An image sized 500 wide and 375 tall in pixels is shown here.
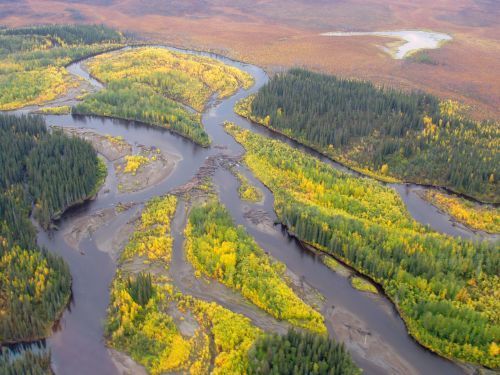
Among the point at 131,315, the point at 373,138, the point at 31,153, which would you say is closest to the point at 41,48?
the point at 31,153

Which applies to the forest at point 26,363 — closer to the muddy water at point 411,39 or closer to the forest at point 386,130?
the forest at point 386,130

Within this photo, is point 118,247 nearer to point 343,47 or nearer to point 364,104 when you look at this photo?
point 364,104

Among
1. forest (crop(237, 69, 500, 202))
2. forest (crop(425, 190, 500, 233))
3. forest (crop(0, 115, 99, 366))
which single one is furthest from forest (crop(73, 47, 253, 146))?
forest (crop(425, 190, 500, 233))

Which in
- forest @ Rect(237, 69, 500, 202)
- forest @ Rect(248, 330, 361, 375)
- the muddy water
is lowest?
forest @ Rect(248, 330, 361, 375)

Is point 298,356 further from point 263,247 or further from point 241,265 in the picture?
point 263,247

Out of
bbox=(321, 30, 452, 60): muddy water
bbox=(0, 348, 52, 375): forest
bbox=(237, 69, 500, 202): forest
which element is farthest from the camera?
bbox=(321, 30, 452, 60): muddy water

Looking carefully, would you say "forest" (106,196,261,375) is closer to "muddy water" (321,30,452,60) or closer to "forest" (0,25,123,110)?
"forest" (0,25,123,110)
